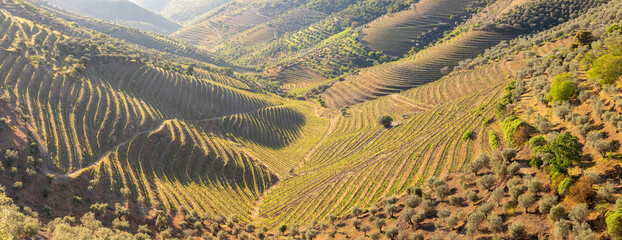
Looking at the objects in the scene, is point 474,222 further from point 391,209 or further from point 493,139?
point 493,139

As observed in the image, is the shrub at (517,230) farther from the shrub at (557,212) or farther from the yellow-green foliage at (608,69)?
the yellow-green foliage at (608,69)

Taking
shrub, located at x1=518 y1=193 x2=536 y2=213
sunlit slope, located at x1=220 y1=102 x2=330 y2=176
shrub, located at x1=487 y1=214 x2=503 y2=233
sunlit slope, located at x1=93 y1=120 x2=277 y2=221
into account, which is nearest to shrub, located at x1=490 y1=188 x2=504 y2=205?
shrub, located at x1=518 y1=193 x2=536 y2=213

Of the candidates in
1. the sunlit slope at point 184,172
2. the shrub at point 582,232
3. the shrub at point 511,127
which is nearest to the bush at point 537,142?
the shrub at point 511,127

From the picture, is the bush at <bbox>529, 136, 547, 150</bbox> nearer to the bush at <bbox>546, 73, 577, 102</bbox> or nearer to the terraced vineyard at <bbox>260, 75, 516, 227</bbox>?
the bush at <bbox>546, 73, 577, 102</bbox>

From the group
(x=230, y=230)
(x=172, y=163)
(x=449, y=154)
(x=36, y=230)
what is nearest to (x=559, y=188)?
(x=449, y=154)

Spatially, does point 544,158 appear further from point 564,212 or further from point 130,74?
point 130,74
